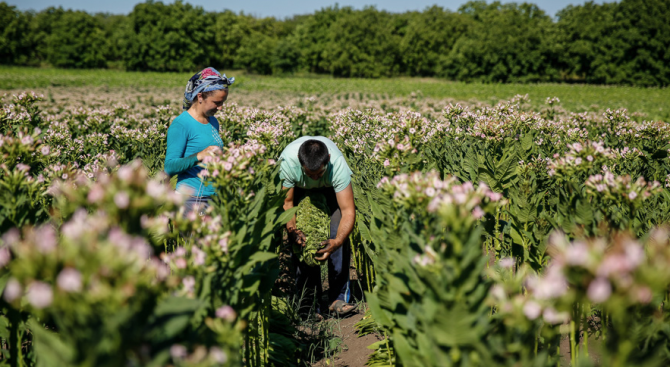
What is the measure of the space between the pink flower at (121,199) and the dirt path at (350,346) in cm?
270

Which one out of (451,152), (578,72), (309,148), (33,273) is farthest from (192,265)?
(578,72)

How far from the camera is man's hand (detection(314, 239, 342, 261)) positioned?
165 inches

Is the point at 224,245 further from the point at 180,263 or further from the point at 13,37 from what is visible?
the point at 13,37

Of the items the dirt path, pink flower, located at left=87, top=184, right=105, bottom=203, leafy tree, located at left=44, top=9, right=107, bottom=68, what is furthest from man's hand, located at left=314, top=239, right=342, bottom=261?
leafy tree, located at left=44, top=9, right=107, bottom=68

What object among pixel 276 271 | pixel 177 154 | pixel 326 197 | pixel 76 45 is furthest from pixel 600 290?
pixel 76 45

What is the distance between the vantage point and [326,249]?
4.18 meters

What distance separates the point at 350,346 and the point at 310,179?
5.60 ft

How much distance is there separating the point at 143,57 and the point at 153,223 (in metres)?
75.6

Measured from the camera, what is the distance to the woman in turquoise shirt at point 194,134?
408cm

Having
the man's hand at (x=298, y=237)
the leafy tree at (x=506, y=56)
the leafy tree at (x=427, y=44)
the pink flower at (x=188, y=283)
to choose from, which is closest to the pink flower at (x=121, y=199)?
the pink flower at (x=188, y=283)

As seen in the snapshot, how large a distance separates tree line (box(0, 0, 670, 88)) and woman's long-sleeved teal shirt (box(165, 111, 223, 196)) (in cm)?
5758

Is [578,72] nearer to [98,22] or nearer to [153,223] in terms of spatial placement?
[153,223]

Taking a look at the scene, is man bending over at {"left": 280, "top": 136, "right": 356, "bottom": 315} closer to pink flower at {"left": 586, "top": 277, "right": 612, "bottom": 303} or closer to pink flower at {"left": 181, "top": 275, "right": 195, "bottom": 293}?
pink flower at {"left": 181, "top": 275, "right": 195, "bottom": 293}

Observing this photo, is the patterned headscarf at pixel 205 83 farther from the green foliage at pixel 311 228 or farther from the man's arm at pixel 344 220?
the man's arm at pixel 344 220
